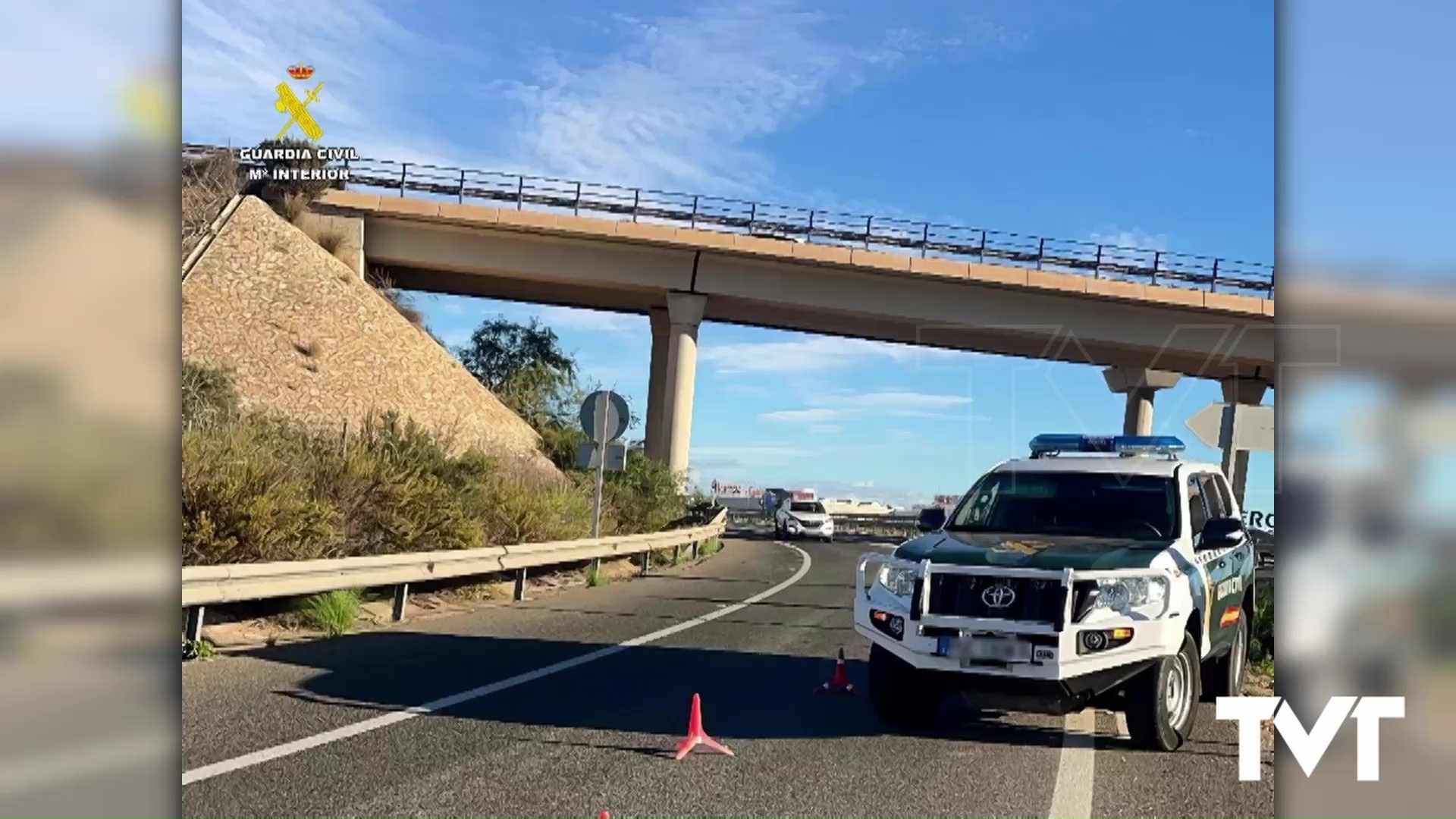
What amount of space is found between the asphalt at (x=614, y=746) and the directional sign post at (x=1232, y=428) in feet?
11.7

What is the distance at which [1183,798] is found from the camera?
6.14 meters

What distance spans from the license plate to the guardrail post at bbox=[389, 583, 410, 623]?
757 cm

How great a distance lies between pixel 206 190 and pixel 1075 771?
38.8 m

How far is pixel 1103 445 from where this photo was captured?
9.59m

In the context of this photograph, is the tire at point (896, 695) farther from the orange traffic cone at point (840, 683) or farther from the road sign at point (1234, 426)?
the road sign at point (1234, 426)

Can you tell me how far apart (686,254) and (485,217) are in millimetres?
6626

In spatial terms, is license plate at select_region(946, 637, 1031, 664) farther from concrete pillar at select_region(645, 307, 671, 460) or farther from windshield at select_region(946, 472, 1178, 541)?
concrete pillar at select_region(645, 307, 671, 460)

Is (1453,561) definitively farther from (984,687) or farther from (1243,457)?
(1243,457)

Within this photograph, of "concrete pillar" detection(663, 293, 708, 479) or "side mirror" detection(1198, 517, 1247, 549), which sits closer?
"side mirror" detection(1198, 517, 1247, 549)

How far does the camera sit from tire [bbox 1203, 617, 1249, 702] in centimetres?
898

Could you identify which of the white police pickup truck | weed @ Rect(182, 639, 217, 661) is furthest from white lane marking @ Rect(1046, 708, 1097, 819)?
weed @ Rect(182, 639, 217, 661)

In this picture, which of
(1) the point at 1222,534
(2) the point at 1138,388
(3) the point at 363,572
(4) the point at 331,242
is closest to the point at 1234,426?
(1) the point at 1222,534

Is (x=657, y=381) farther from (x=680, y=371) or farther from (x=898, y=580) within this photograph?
(x=898, y=580)

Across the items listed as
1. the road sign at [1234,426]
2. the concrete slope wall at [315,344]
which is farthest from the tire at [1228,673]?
the concrete slope wall at [315,344]
